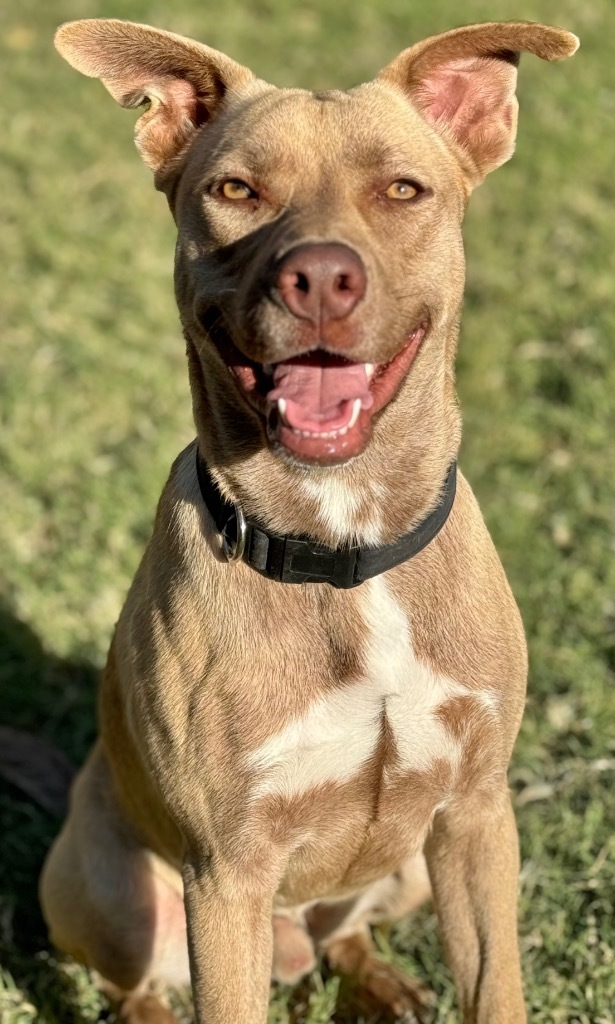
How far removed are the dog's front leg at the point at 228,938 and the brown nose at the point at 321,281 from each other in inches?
51.1

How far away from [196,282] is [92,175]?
19.3ft

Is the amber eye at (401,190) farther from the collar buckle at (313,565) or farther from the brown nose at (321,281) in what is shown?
the collar buckle at (313,565)

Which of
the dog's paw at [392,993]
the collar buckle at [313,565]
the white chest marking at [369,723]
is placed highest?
the collar buckle at [313,565]

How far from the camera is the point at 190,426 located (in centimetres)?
659

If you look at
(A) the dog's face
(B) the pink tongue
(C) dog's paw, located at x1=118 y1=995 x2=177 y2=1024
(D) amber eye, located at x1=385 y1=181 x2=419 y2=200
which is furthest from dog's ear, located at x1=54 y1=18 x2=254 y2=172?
(C) dog's paw, located at x1=118 y1=995 x2=177 y2=1024

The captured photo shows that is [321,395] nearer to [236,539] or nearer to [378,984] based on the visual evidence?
[236,539]

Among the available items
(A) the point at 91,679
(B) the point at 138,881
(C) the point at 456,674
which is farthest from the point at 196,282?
(A) the point at 91,679

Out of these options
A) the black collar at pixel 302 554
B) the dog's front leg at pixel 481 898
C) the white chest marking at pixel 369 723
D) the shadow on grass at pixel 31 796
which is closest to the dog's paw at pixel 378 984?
the dog's front leg at pixel 481 898

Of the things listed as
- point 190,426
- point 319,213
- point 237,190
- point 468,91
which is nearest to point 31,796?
point 190,426

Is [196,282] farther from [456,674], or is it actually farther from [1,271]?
[1,271]

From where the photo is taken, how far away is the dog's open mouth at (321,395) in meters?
2.80

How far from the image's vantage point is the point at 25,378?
6754 mm

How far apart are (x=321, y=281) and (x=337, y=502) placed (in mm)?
646

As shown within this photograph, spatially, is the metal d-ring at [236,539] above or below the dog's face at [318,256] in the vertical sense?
below
